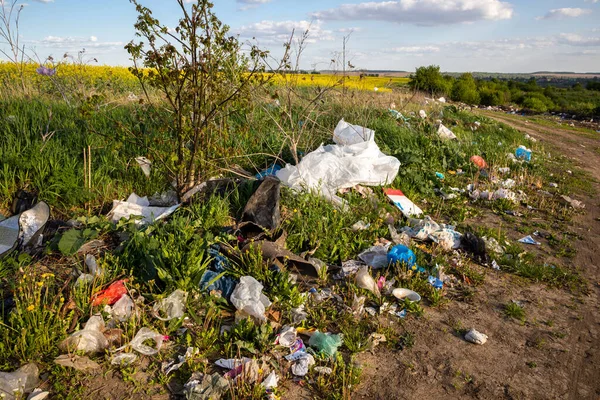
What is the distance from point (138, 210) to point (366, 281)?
1.96 metres

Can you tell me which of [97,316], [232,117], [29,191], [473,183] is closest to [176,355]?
[97,316]

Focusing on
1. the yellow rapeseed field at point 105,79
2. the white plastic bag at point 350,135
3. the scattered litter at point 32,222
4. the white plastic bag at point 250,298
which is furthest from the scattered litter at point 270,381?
the white plastic bag at point 350,135

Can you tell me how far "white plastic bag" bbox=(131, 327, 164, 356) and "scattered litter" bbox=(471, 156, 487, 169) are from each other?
212 inches

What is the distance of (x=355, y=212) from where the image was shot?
3990 mm

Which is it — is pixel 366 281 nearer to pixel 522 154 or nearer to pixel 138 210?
pixel 138 210

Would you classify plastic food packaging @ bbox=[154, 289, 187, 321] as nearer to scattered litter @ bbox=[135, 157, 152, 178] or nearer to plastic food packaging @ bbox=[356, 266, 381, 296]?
plastic food packaging @ bbox=[356, 266, 381, 296]

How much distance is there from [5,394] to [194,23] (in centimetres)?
252

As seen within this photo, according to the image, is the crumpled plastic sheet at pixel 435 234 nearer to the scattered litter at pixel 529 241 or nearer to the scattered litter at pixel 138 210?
the scattered litter at pixel 529 241

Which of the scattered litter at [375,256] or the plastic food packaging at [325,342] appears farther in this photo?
the scattered litter at [375,256]

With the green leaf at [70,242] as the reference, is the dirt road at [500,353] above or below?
below

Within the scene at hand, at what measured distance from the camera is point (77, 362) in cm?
197

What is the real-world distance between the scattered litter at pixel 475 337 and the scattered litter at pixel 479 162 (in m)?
4.19

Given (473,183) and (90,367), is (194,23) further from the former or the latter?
(473,183)

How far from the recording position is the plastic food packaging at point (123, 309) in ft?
7.64
